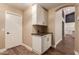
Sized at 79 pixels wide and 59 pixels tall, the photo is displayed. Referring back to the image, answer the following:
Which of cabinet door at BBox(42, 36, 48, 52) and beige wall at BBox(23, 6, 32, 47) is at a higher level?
beige wall at BBox(23, 6, 32, 47)

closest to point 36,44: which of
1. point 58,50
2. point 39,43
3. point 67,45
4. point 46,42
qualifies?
point 39,43

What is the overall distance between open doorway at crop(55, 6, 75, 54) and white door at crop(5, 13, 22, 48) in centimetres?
75

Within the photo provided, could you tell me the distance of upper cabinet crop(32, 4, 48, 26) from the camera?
1429 millimetres

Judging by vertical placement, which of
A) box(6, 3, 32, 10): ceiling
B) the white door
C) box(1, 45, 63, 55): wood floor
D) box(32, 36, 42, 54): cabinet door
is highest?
box(6, 3, 32, 10): ceiling

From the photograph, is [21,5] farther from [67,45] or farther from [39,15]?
[67,45]

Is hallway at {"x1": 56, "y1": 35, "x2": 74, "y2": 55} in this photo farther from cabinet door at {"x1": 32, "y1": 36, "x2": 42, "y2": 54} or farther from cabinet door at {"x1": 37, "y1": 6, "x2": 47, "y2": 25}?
cabinet door at {"x1": 37, "y1": 6, "x2": 47, "y2": 25}

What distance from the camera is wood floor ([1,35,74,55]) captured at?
142cm

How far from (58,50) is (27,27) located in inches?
28.6

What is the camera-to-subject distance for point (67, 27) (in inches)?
59.5

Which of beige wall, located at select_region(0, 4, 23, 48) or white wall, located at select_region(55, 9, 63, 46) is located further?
white wall, located at select_region(55, 9, 63, 46)

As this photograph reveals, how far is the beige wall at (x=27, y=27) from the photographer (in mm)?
1465

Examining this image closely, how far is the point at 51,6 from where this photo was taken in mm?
1441

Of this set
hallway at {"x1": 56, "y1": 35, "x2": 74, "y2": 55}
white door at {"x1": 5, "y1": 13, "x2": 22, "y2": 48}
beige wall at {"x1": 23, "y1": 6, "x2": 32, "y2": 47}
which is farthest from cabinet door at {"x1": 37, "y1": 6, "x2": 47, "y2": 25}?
hallway at {"x1": 56, "y1": 35, "x2": 74, "y2": 55}

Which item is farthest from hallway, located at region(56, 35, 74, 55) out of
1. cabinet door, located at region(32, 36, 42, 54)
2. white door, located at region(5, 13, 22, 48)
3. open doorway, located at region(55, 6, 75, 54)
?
white door, located at region(5, 13, 22, 48)
